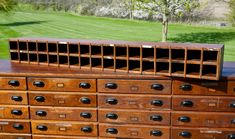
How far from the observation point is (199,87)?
592 cm

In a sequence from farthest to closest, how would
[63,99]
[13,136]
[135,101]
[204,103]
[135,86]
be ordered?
1. [13,136]
2. [63,99]
3. [135,101]
4. [135,86]
5. [204,103]

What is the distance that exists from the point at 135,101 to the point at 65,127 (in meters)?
1.44

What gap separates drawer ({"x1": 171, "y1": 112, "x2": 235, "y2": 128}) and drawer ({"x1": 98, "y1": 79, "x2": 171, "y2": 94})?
1.70 ft

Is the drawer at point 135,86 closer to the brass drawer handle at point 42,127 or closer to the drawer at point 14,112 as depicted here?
the brass drawer handle at point 42,127

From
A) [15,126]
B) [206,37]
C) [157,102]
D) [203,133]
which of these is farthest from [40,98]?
[206,37]

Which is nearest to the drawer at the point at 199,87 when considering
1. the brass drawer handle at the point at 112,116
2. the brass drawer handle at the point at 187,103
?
the brass drawer handle at the point at 187,103

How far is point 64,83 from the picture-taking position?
6336 millimetres

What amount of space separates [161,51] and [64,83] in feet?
6.02

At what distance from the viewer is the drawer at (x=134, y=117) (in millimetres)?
6223

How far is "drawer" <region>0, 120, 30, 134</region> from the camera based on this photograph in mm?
6711

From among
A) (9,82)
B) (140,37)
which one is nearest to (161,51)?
(9,82)

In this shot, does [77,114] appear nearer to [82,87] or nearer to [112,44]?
[82,87]

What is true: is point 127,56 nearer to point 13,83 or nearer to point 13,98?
point 13,83

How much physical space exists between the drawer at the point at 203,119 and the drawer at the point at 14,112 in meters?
2.77
